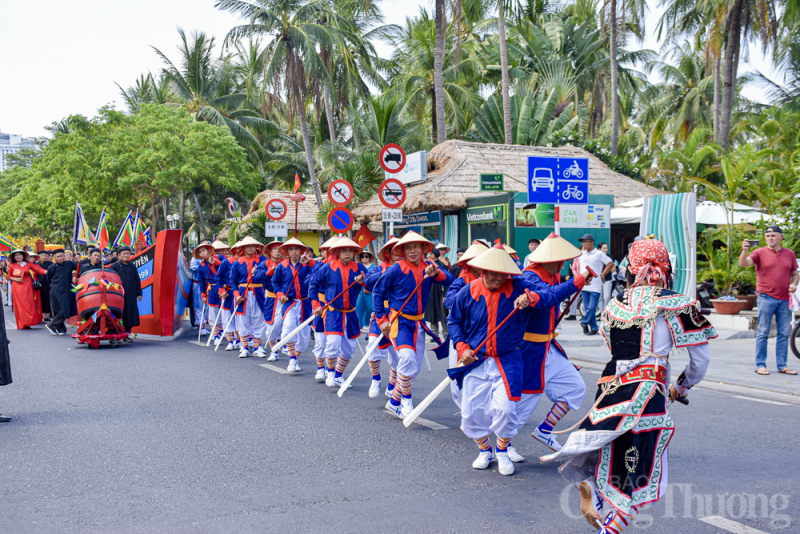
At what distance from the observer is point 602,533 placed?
342 centimetres

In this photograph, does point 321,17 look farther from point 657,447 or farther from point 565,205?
point 657,447

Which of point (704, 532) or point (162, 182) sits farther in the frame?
point (162, 182)

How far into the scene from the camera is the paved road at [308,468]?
414cm

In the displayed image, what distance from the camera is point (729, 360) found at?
32.7ft

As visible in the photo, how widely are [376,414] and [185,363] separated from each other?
14.9ft

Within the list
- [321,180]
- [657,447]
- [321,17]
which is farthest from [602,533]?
[321,180]

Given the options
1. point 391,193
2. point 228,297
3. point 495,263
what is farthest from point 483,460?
point 228,297

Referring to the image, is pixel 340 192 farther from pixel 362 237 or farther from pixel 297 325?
pixel 297 325

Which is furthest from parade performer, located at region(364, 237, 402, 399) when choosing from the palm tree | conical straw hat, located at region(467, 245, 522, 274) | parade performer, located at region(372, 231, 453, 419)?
the palm tree

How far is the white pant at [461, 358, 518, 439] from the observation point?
490 centimetres

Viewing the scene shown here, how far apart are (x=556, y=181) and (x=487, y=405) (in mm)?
8611

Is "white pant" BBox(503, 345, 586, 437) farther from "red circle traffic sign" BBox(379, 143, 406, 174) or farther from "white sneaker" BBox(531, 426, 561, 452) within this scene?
"red circle traffic sign" BBox(379, 143, 406, 174)

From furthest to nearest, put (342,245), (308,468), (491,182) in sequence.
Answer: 1. (491,182)
2. (342,245)
3. (308,468)

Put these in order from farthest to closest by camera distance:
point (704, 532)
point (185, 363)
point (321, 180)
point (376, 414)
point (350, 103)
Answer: point (321, 180), point (350, 103), point (185, 363), point (376, 414), point (704, 532)
